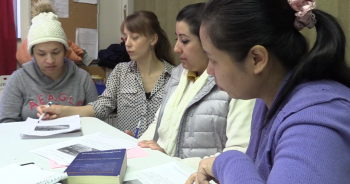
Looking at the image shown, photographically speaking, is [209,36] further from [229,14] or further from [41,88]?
[41,88]

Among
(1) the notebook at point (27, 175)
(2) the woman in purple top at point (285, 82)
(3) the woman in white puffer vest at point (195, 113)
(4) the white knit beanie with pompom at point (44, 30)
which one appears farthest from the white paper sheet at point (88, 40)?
(2) the woman in purple top at point (285, 82)

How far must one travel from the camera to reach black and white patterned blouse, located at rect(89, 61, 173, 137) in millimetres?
1976

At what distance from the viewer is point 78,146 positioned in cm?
121

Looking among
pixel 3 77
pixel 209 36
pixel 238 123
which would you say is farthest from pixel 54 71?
pixel 209 36

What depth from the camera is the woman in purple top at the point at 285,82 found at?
51 cm

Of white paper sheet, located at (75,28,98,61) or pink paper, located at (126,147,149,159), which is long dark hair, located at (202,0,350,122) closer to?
pink paper, located at (126,147,149,159)

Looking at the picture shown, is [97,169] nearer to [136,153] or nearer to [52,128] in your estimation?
[136,153]

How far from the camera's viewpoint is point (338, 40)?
65cm

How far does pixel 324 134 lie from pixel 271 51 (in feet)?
0.79

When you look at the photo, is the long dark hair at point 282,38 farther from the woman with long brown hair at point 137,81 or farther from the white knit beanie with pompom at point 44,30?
the white knit beanie with pompom at point 44,30

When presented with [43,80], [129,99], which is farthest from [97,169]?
[43,80]

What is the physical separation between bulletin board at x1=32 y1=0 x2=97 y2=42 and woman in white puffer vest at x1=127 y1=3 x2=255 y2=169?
201cm

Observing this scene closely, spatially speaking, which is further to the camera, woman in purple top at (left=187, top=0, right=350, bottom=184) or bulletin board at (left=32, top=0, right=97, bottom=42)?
bulletin board at (left=32, top=0, right=97, bottom=42)

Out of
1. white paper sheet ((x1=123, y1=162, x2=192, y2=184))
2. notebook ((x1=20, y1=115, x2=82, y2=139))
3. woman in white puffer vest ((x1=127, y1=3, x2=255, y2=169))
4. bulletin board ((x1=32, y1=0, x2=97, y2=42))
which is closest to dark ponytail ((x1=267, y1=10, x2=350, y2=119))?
white paper sheet ((x1=123, y1=162, x2=192, y2=184))
